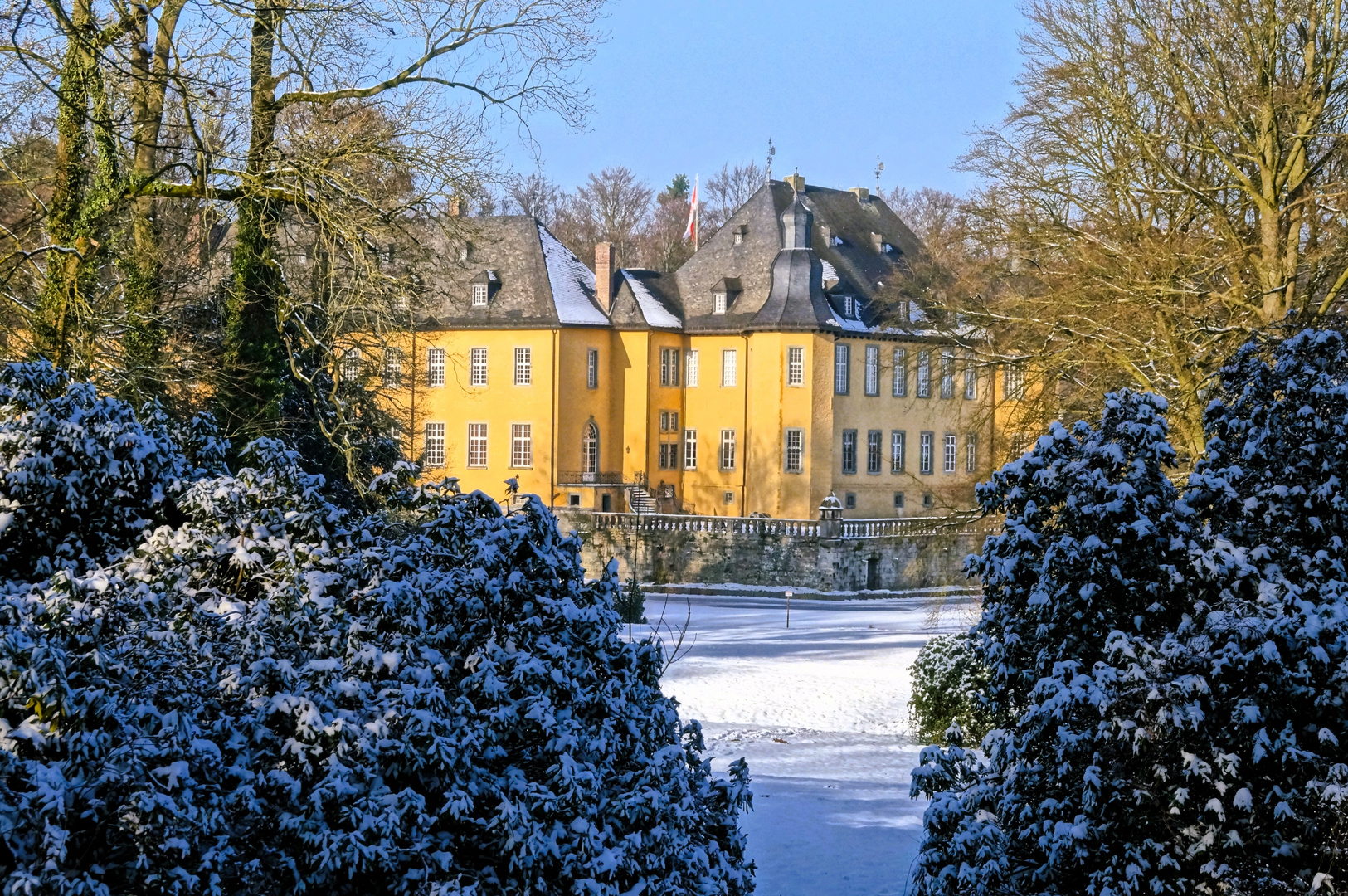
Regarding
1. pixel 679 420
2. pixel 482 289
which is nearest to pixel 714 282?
pixel 679 420

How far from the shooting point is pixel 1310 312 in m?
14.1

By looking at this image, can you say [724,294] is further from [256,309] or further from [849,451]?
[256,309]

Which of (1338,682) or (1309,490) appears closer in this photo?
(1338,682)

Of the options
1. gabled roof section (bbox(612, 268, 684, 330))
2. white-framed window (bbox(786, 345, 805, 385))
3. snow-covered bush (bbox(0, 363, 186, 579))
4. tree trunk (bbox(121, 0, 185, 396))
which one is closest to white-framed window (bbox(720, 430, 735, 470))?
white-framed window (bbox(786, 345, 805, 385))

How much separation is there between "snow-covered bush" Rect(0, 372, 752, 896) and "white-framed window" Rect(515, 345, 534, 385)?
135 ft

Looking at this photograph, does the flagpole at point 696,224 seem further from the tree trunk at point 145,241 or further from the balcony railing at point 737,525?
the tree trunk at point 145,241

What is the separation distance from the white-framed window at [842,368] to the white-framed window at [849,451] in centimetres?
160

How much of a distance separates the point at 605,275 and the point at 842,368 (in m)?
9.46

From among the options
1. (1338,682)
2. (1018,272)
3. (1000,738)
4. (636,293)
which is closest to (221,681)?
(1000,738)

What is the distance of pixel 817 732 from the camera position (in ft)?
56.3

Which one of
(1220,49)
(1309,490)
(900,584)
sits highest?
(1220,49)

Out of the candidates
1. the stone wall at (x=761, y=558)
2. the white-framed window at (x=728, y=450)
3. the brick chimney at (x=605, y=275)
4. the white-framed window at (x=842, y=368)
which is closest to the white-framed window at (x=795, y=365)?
the white-framed window at (x=842, y=368)

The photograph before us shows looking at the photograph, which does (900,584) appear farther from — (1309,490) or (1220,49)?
(1309,490)

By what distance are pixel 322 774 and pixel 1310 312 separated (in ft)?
41.0
